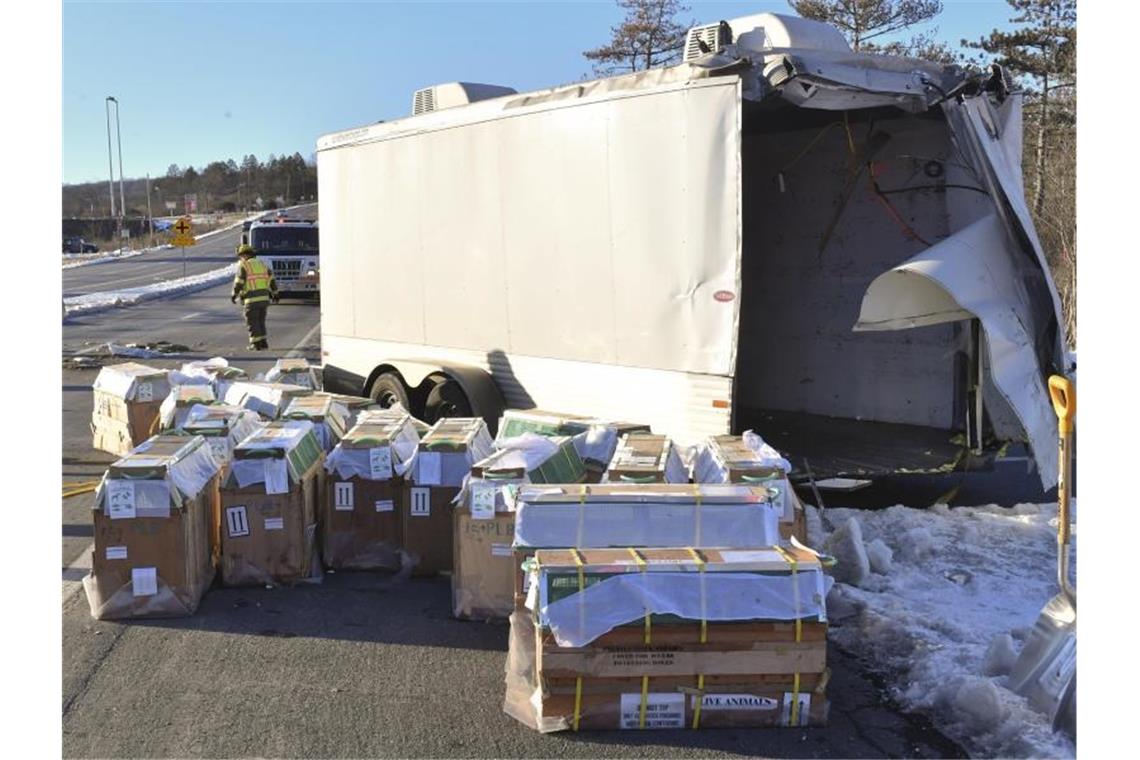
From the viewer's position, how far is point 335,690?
487 centimetres

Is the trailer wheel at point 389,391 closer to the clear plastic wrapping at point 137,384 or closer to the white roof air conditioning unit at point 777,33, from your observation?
the clear plastic wrapping at point 137,384

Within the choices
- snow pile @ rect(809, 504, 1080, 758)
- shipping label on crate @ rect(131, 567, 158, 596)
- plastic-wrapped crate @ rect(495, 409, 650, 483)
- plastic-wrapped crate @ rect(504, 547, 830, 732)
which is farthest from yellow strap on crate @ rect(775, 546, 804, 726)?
shipping label on crate @ rect(131, 567, 158, 596)

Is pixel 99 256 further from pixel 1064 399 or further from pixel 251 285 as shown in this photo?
pixel 1064 399

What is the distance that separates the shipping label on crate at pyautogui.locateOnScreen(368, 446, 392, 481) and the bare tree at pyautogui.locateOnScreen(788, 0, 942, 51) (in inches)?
1021

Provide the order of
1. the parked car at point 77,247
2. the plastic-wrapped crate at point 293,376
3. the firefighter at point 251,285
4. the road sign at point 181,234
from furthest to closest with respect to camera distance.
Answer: the parked car at point 77,247 → the road sign at point 181,234 → the firefighter at point 251,285 → the plastic-wrapped crate at point 293,376

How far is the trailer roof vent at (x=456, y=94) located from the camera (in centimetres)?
907

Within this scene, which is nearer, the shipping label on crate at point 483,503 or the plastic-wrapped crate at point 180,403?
the shipping label on crate at point 483,503

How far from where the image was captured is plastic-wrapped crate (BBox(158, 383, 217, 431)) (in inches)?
335

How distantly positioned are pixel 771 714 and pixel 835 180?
17.7ft

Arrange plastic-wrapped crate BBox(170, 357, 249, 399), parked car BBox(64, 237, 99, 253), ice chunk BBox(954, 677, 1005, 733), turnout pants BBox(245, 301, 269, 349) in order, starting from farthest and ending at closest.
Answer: parked car BBox(64, 237, 99, 253) < turnout pants BBox(245, 301, 269, 349) < plastic-wrapped crate BBox(170, 357, 249, 399) < ice chunk BBox(954, 677, 1005, 733)

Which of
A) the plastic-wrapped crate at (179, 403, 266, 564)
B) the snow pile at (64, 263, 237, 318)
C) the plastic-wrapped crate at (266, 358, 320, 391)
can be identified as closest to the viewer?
the plastic-wrapped crate at (179, 403, 266, 564)

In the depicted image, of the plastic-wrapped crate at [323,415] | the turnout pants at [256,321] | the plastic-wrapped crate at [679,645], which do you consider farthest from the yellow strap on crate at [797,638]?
the turnout pants at [256,321]

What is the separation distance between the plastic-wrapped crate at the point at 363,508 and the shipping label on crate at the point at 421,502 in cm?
12

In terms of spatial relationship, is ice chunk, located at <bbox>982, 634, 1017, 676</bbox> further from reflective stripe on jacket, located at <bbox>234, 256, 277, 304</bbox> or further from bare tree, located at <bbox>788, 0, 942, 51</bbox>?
bare tree, located at <bbox>788, 0, 942, 51</bbox>
